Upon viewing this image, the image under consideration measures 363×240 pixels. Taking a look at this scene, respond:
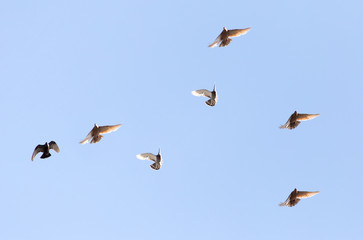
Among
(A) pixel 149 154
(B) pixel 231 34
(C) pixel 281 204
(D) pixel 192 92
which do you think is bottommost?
(C) pixel 281 204

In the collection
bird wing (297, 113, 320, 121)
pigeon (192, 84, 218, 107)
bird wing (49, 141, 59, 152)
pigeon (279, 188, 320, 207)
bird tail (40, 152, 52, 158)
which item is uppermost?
pigeon (192, 84, 218, 107)

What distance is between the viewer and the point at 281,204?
5938 centimetres

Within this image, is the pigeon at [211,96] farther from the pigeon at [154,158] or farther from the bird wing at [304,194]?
the bird wing at [304,194]

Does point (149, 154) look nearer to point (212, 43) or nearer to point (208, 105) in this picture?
point (208, 105)

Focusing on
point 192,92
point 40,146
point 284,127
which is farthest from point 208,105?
point 40,146

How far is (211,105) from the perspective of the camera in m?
60.7

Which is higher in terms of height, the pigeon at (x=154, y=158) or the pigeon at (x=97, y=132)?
the pigeon at (x=97, y=132)

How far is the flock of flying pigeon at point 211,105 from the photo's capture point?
5794 centimetres

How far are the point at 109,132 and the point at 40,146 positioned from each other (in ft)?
14.8

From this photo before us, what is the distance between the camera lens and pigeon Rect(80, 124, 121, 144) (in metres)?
58.5

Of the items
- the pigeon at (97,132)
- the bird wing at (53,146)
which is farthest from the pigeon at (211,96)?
the bird wing at (53,146)

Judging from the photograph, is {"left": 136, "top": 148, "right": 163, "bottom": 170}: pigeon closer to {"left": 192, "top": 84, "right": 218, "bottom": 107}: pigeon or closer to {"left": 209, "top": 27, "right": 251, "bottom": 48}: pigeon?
{"left": 192, "top": 84, "right": 218, "bottom": 107}: pigeon

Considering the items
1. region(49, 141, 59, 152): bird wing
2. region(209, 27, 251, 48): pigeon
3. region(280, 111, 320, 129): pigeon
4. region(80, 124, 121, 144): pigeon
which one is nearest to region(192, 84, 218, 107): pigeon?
region(209, 27, 251, 48): pigeon

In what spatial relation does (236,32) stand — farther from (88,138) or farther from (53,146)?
(53,146)
